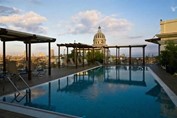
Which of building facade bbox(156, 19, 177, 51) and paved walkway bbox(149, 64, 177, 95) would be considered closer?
paved walkway bbox(149, 64, 177, 95)

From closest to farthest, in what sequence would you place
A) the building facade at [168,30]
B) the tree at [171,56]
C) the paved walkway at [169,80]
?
1. the paved walkway at [169,80]
2. the tree at [171,56]
3. the building facade at [168,30]

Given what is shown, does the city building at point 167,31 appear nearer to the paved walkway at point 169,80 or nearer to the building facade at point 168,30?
the building facade at point 168,30

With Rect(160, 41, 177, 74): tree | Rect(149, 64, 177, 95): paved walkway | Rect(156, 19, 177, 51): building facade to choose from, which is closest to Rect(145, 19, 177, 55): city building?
Rect(156, 19, 177, 51): building facade

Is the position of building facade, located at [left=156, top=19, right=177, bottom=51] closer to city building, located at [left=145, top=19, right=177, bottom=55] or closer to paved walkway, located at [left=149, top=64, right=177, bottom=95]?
city building, located at [left=145, top=19, right=177, bottom=55]

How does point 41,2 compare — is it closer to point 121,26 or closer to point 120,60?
point 121,26

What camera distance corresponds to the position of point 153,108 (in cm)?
631

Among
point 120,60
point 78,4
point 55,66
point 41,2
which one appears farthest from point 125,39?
point 41,2

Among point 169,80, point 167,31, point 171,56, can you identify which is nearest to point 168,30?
point 167,31

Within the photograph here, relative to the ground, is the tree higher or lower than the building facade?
lower

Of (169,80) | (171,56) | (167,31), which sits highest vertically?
(167,31)

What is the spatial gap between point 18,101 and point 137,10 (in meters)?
12.7

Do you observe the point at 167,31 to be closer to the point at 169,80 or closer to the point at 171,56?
the point at 171,56

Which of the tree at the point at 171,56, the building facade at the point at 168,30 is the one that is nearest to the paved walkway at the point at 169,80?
the tree at the point at 171,56

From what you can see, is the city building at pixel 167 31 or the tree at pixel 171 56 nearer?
the tree at pixel 171 56
